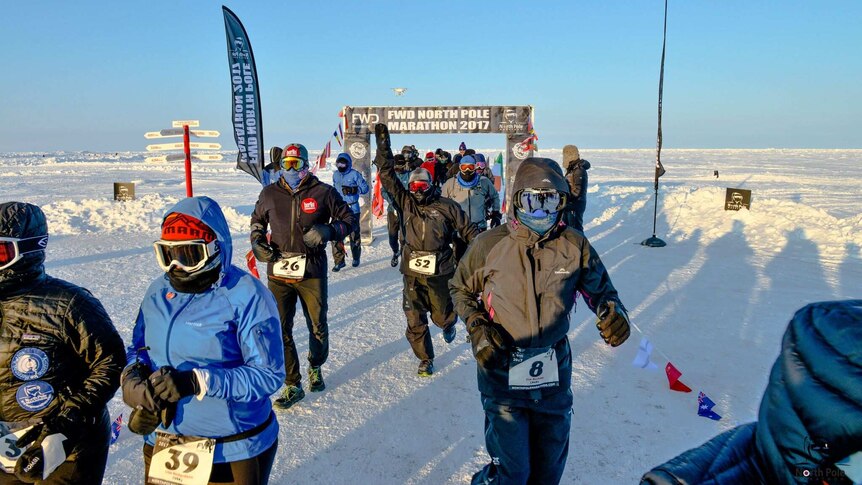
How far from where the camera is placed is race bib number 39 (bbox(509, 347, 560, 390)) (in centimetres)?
263

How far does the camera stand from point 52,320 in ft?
7.11

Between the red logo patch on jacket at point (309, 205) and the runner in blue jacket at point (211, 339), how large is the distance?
2.32 m

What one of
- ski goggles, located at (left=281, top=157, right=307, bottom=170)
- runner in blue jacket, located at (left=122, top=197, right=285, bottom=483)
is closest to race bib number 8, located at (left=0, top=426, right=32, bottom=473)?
runner in blue jacket, located at (left=122, top=197, right=285, bottom=483)

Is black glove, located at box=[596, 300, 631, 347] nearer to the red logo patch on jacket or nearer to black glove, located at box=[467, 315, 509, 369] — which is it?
black glove, located at box=[467, 315, 509, 369]

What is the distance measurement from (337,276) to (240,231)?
5796 millimetres

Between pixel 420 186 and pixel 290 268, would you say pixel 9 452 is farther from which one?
pixel 420 186

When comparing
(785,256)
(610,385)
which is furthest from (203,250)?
(785,256)

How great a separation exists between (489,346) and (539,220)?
2.35 ft

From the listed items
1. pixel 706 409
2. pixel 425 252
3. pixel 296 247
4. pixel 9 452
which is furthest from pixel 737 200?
pixel 9 452

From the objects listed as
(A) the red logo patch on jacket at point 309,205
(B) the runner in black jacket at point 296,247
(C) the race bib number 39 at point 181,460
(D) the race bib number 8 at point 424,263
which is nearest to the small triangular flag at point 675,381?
(D) the race bib number 8 at point 424,263

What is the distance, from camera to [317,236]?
440cm

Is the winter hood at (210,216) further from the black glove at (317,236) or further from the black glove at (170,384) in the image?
the black glove at (317,236)

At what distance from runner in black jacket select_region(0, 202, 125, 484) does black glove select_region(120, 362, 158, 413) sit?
0.37 metres

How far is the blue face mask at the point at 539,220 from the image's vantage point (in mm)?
2703
